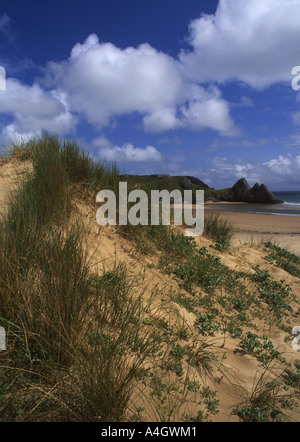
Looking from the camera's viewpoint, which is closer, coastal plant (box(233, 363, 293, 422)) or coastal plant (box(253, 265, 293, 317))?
coastal plant (box(233, 363, 293, 422))

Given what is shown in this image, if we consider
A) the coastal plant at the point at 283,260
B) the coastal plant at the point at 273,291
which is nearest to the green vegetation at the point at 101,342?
the coastal plant at the point at 273,291

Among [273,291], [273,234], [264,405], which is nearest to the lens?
[264,405]

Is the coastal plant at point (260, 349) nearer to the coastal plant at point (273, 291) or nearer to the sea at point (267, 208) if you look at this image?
the coastal plant at point (273, 291)

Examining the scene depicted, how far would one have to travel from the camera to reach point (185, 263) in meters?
5.83

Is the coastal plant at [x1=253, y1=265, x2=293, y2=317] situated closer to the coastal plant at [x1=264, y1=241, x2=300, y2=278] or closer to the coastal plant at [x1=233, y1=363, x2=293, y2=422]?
the coastal plant at [x1=264, y1=241, x2=300, y2=278]

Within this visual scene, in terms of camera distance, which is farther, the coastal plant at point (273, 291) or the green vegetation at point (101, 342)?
the coastal plant at point (273, 291)

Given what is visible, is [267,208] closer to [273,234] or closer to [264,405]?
[273,234]

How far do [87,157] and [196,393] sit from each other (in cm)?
549

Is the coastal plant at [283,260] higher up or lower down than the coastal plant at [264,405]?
higher up

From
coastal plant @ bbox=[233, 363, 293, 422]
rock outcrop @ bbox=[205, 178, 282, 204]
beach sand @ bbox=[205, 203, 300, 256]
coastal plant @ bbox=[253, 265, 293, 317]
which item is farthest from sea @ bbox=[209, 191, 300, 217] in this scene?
coastal plant @ bbox=[233, 363, 293, 422]

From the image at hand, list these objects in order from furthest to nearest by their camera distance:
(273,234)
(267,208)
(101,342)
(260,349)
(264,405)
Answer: (267,208)
(273,234)
(260,349)
(264,405)
(101,342)

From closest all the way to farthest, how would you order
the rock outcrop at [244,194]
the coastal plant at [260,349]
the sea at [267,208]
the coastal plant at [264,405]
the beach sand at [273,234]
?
the coastal plant at [264,405], the coastal plant at [260,349], the beach sand at [273,234], the sea at [267,208], the rock outcrop at [244,194]

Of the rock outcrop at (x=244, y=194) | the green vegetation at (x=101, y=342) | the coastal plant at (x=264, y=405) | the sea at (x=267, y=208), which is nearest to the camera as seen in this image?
the green vegetation at (x=101, y=342)

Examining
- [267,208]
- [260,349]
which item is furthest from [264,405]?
[267,208]
